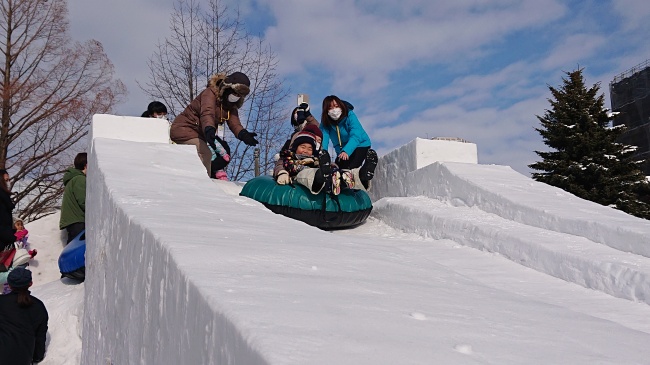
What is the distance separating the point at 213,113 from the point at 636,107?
29249mm

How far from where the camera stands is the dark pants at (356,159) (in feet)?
19.9

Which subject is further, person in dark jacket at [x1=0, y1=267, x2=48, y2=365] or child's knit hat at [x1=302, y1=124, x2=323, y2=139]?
child's knit hat at [x1=302, y1=124, x2=323, y2=139]

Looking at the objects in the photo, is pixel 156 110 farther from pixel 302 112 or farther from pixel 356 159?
pixel 356 159

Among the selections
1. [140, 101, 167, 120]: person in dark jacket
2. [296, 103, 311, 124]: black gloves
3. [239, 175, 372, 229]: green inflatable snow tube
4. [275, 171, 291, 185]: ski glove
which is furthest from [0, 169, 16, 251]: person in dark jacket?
[296, 103, 311, 124]: black gloves

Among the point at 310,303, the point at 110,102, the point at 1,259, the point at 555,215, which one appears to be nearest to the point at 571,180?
the point at 110,102

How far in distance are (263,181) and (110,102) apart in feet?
26.6

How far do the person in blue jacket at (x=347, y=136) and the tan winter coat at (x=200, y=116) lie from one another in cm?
96

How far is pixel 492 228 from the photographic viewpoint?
428 centimetres

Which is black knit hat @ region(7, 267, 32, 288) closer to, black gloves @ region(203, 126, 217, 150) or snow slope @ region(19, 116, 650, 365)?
snow slope @ region(19, 116, 650, 365)

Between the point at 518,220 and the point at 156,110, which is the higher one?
the point at 156,110

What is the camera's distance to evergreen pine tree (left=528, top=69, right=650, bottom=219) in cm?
1936

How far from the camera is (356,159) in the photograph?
20.1 ft

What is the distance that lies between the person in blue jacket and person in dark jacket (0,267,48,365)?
10.4 ft

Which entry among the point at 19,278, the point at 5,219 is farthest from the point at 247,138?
the point at 19,278
